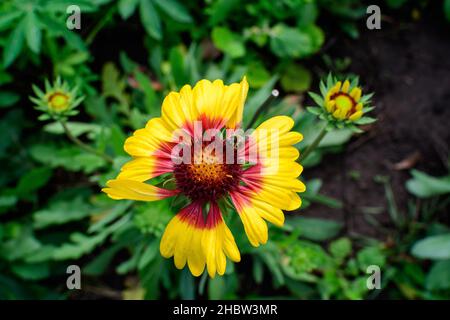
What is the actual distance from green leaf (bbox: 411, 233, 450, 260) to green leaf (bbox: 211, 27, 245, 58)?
1.25 m

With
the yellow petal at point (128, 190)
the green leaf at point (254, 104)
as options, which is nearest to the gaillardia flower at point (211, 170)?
the yellow petal at point (128, 190)

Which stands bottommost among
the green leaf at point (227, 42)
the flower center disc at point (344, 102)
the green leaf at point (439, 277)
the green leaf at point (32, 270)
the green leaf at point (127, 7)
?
the green leaf at point (439, 277)

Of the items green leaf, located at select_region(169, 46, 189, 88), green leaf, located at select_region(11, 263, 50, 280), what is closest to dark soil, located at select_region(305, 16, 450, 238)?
green leaf, located at select_region(169, 46, 189, 88)

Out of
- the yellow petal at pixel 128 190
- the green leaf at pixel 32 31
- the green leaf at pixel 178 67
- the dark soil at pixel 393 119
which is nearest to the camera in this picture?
the yellow petal at pixel 128 190

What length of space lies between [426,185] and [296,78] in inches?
34.1

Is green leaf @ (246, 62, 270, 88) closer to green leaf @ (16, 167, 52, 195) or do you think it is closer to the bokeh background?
the bokeh background

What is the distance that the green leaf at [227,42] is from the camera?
243 cm

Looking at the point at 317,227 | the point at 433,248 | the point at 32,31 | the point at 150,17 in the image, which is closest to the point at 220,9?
the point at 150,17

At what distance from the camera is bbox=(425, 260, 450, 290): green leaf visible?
231 centimetres

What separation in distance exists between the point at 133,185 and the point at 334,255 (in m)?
1.36

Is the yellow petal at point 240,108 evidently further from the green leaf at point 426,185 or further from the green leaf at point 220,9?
the green leaf at point 426,185

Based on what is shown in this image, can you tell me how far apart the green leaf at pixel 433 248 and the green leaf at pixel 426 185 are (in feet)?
0.69

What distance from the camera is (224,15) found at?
244 centimetres

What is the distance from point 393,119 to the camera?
2613mm
